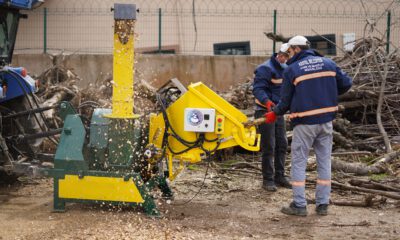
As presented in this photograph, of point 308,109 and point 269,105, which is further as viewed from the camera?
point 269,105

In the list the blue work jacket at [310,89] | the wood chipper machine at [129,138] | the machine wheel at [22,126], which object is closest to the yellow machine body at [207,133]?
the wood chipper machine at [129,138]

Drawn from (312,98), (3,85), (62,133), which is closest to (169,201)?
(62,133)

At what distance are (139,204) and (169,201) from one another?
82 cm

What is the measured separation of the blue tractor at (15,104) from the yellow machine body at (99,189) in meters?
1.19

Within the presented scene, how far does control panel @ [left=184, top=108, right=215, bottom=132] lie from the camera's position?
639 cm

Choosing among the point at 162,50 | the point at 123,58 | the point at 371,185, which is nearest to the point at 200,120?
the point at 123,58

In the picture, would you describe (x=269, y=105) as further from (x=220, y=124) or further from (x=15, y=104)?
(x=15, y=104)

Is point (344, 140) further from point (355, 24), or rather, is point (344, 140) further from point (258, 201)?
point (355, 24)

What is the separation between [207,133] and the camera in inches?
257

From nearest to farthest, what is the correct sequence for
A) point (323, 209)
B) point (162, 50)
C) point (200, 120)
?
point (200, 120), point (323, 209), point (162, 50)

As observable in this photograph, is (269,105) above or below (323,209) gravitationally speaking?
above

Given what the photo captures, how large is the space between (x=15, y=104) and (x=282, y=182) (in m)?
3.36

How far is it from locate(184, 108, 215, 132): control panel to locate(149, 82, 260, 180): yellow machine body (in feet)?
0.17

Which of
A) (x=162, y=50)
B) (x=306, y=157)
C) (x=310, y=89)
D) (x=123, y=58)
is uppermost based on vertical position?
(x=162, y=50)
